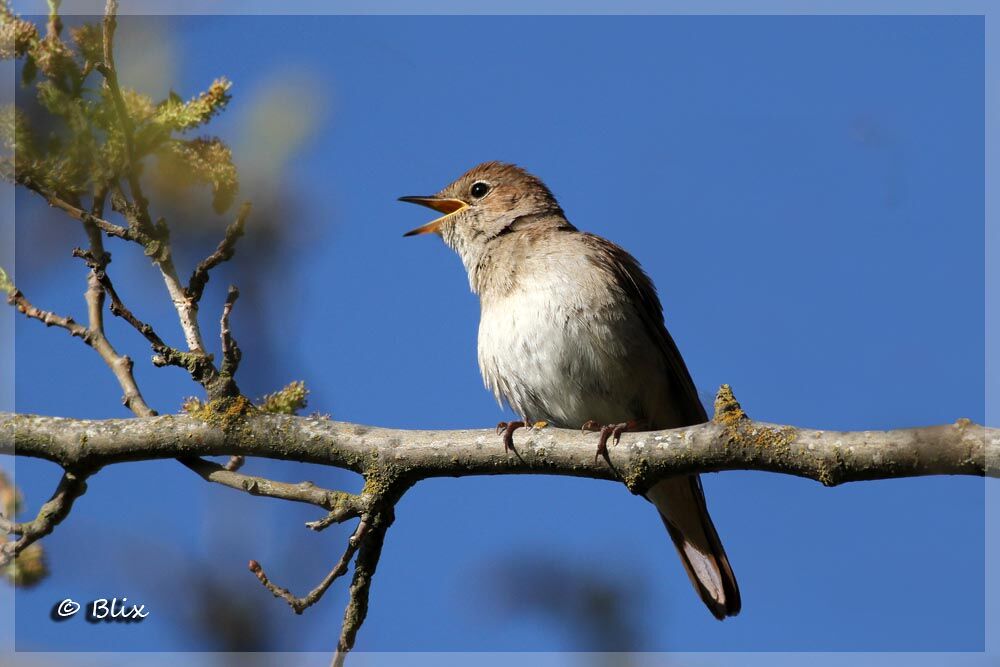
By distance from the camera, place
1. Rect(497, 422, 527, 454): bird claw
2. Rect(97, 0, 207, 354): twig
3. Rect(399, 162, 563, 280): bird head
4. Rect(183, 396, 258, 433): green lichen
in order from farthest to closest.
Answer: Rect(399, 162, 563, 280): bird head, Rect(183, 396, 258, 433): green lichen, Rect(497, 422, 527, 454): bird claw, Rect(97, 0, 207, 354): twig

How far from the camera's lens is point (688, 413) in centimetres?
604

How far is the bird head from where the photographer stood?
675 cm

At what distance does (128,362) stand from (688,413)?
125 inches

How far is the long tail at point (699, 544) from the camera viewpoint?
6066 mm

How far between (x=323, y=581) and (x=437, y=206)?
390 cm

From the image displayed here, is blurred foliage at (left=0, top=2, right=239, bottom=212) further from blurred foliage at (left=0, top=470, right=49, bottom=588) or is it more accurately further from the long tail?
the long tail

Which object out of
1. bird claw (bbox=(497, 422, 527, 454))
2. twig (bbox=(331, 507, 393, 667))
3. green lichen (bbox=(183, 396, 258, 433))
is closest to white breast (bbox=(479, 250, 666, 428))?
bird claw (bbox=(497, 422, 527, 454))

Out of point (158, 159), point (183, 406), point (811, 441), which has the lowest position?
point (811, 441)

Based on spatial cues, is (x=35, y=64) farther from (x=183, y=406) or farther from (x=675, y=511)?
(x=675, y=511)

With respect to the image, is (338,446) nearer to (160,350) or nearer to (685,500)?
(160,350)

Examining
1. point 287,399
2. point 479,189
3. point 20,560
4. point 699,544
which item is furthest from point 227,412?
point 479,189

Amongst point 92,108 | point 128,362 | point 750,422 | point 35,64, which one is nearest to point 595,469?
point 750,422

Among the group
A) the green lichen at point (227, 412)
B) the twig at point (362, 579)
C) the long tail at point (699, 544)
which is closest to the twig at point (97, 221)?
the green lichen at point (227, 412)

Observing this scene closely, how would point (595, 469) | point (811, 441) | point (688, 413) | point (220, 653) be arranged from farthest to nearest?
point (688, 413) → point (595, 469) → point (811, 441) → point (220, 653)
